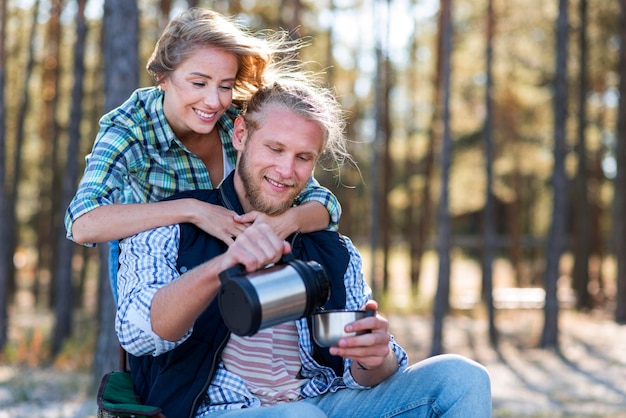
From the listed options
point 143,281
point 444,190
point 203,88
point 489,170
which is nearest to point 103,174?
point 203,88

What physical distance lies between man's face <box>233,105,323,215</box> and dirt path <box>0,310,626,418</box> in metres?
5.26

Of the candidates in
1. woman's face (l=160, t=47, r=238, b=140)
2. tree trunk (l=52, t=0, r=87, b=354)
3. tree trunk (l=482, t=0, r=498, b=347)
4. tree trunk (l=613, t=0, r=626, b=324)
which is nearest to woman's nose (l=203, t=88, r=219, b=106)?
woman's face (l=160, t=47, r=238, b=140)

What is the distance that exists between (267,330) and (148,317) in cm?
44

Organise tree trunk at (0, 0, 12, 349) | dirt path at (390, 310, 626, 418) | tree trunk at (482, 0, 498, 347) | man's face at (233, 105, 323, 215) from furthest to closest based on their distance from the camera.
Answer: tree trunk at (482, 0, 498, 347), tree trunk at (0, 0, 12, 349), dirt path at (390, 310, 626, 418), man's face at (233, 105, 323, 215)

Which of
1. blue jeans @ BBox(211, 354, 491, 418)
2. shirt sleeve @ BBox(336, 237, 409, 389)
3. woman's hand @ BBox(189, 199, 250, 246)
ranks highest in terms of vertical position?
woman's hand @ BBox(189, 199, 250, 246)

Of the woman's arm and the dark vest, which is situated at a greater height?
the woman's arm

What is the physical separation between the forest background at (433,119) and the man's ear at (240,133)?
824cm

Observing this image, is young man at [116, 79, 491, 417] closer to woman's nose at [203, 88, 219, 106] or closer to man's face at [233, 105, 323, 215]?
man's face at [233, 105, 323, 215]

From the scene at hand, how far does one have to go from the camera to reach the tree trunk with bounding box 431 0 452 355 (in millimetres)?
10859

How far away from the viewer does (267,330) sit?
100.0 inches

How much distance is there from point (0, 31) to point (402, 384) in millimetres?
11471

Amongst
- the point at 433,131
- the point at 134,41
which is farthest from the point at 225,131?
the point at 433,131

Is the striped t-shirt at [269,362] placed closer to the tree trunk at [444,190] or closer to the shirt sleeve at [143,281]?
the shirt sleeve at [143,281]

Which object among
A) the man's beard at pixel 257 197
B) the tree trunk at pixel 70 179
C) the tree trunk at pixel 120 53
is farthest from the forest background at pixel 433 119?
the man's beard at pixel 257 197
